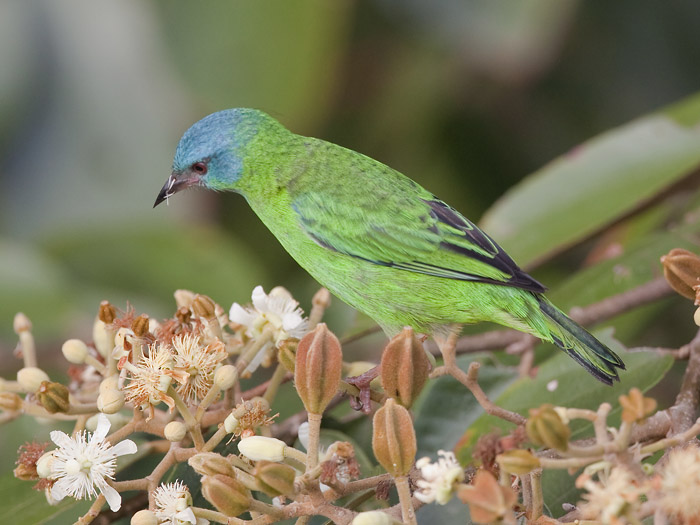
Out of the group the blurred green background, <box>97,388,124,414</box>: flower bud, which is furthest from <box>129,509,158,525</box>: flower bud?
the blurred green background

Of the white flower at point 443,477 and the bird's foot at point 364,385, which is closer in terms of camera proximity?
the white flower at point 443,477

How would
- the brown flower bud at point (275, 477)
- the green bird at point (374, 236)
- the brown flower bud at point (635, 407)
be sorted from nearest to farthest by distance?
the brown flower bud at point (635, 407)
the brown flower bud at point (275, 477)
the green bird at point (374, 236)

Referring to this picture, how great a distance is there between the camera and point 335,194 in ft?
7.39

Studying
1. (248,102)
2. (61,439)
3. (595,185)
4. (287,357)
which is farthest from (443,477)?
(248,102)

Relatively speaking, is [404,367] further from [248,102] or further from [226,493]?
[248,102]

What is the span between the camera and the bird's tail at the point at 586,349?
6.05 feet

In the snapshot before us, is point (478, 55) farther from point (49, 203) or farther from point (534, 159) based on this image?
point (49, 203)

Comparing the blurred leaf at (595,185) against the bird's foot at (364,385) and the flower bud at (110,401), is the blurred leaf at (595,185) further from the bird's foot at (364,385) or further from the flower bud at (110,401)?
the flower bud at (110,401)

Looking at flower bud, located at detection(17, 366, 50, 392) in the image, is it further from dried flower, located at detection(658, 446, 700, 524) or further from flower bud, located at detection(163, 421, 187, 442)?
dried flower, located at detection(658, 446, 700, 524)

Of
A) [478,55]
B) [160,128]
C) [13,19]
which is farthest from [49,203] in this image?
[478,55]

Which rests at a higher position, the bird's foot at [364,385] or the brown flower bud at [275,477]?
the brown flower bud at [275,477]

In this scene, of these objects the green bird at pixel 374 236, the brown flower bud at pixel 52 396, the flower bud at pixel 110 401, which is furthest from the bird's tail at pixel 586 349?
the brown flower bud at pixel 52 396

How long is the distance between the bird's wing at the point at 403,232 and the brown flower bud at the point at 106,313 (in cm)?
66

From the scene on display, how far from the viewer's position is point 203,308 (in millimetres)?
1710
